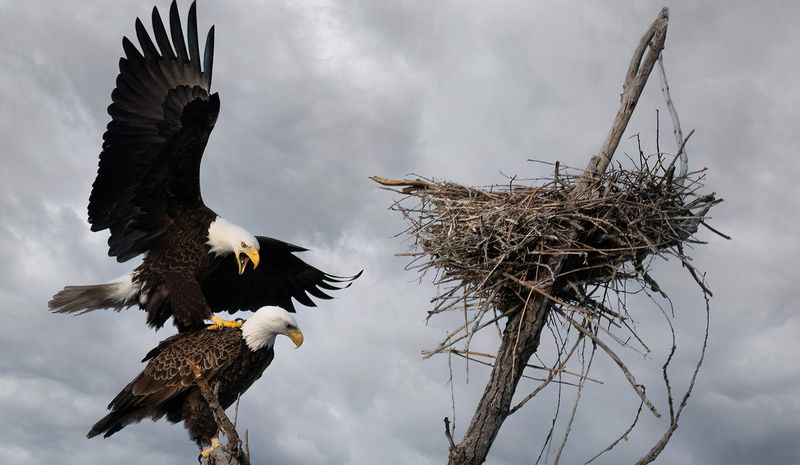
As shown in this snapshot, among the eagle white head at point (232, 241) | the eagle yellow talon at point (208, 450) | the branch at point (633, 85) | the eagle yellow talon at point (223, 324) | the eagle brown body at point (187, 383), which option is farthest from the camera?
the eagle white head at point (232, 241)

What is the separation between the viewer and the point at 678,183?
653 centimetres

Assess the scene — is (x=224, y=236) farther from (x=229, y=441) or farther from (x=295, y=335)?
(x=229, y=441)

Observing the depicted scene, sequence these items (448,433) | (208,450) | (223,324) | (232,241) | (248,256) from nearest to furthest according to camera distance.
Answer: (448,433) → (208,450) → (223,324) → (232,241) → (248,256)

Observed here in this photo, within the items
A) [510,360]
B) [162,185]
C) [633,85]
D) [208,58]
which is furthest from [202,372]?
[633,85]

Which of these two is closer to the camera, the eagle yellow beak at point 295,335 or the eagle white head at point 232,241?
the eagle yellow beak at point 295,335

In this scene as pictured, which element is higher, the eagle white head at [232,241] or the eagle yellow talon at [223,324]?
the eagle white head at [232,241]

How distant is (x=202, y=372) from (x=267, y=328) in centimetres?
66

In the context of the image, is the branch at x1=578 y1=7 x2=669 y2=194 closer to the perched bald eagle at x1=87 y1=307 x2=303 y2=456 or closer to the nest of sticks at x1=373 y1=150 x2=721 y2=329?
the nest of sticks at x1=373 y1=150 x2=721 y2=329

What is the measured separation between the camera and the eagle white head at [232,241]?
339 inches

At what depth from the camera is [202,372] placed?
7.29 meters

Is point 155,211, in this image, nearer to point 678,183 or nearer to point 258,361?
point 258,361

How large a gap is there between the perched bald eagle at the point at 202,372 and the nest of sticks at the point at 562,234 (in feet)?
5.91

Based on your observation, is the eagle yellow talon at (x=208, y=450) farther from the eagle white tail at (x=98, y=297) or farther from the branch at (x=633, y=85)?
the branch at (x=633, y=85)

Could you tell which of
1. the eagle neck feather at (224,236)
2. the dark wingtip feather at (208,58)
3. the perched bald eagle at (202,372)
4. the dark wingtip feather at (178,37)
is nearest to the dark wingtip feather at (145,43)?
the dark wingtip feather at (178,37)
